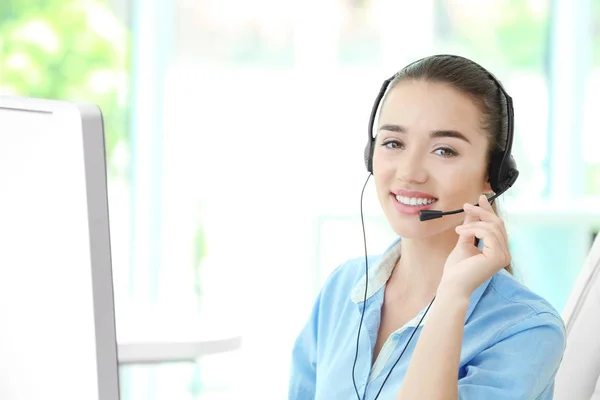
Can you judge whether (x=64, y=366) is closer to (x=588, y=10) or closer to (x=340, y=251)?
(x=340, y=251)

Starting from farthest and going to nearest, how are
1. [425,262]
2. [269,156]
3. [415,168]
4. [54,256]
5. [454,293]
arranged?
[269,156] → [425,262] → [415,168] → [454,293] → [54,256]

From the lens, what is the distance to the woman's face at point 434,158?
1.27 metres

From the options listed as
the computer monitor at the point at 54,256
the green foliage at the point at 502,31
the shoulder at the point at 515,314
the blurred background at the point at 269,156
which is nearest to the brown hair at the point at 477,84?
the shoulder at the point at 515,314

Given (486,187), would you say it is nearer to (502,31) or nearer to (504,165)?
(504,165)

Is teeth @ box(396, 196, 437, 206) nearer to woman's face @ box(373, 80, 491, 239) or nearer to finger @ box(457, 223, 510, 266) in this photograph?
woman's face @ box(373, 80, 491, 239)

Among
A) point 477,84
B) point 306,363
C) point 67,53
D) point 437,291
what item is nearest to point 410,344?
point 437,291

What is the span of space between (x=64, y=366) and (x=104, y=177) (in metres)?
0.15

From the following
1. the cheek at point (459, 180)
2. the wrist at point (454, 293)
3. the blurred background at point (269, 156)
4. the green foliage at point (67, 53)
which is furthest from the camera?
the blurred background at point (269, 156)

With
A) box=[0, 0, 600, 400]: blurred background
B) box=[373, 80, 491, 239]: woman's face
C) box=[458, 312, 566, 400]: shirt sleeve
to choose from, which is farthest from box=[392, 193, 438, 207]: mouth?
box=[0, 0, 600, 400]: blurred background

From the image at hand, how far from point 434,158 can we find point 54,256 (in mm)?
784

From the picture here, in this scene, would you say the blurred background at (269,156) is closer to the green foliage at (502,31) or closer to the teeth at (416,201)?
the green foliage at (502,31)

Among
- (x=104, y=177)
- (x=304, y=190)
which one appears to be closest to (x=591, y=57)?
(x=304, y=190)

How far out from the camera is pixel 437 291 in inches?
46.2

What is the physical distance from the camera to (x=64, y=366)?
1.98ft
